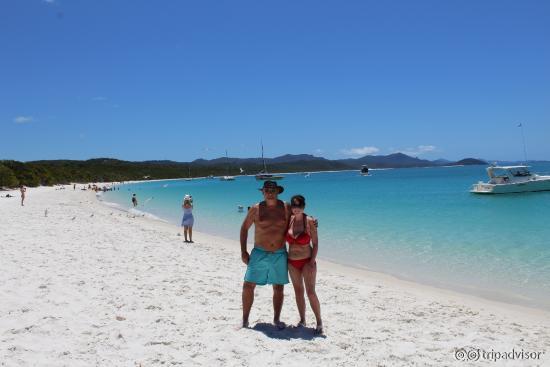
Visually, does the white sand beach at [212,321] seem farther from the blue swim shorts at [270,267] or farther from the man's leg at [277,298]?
the blue swim shorts at [270,267]

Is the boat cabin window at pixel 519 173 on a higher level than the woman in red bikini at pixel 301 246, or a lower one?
lower

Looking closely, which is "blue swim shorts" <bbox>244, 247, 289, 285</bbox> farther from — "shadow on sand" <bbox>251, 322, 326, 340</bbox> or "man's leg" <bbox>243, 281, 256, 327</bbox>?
"shadow on sand" <bbox>251, 322, 326, 340</bbox>

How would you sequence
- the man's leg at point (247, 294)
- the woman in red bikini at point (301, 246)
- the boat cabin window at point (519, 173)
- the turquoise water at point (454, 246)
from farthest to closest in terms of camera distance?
the boat cabin window at point (519, 173)
the turquoise water at point (454, 246)
the man's leg at point (247, 294)
the woman in red bikini at point (301, 246)

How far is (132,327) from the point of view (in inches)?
217

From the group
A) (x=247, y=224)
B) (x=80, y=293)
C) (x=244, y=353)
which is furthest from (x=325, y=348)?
(x=80, y=293)

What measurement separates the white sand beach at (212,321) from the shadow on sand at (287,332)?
24 millimetres

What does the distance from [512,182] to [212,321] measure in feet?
142

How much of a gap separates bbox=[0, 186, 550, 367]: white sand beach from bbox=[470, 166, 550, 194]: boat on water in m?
36.5

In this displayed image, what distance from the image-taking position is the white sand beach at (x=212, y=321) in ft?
15.5

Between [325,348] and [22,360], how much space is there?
10.2ft

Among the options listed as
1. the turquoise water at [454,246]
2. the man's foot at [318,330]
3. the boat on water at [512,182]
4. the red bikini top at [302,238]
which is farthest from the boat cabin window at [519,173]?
the red bikini top at [302,238]

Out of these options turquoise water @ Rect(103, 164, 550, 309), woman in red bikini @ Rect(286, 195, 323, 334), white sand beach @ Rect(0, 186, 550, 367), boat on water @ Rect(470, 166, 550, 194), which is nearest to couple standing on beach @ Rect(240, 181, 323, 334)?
woman in red bikini @ Rect(286, 195, 323, 334)

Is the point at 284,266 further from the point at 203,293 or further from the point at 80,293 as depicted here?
the point at 80,293

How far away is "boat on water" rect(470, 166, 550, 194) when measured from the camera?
138ft
